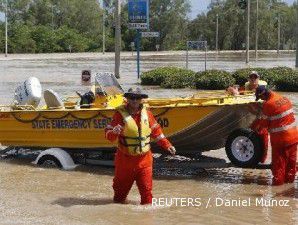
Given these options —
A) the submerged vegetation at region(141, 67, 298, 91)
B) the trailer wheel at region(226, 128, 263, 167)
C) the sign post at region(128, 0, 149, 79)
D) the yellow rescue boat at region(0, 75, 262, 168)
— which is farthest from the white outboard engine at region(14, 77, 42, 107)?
the sign post at region(128, 0, 149, 79)

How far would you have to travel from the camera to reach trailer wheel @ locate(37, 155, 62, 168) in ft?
37.3

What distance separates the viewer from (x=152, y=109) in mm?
10648

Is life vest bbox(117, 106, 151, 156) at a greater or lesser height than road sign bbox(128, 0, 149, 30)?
lesser

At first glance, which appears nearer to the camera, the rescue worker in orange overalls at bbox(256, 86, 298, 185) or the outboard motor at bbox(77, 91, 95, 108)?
the rescue worker in orange overalls at bbox(256, 86, 298, 185)

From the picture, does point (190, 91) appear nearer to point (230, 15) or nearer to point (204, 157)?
point (204, 157)

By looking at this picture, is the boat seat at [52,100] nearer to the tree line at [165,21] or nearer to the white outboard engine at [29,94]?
the white outboard engine at [29,94]

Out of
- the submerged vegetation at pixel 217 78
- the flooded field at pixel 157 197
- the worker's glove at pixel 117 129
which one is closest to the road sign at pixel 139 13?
the submerged vegetation at pixel 217 78

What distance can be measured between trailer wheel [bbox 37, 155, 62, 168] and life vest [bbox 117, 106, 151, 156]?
329 cm

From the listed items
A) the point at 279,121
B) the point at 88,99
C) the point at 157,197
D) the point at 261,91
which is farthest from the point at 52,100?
the point at 279,121

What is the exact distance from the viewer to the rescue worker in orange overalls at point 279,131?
9617 millimetres

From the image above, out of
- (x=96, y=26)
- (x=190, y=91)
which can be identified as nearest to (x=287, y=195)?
(x=190, y=91)

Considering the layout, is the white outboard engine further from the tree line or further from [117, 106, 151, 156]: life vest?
the tree line

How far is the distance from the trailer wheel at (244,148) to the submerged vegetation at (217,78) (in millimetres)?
15534
